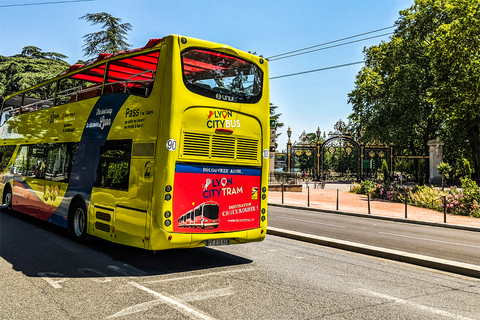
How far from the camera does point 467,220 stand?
59.2 ft

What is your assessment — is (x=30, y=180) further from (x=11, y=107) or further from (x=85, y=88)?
(x=85, y=88)

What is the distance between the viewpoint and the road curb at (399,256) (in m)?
7.88

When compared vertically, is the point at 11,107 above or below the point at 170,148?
above

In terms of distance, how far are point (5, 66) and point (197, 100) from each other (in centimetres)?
4381

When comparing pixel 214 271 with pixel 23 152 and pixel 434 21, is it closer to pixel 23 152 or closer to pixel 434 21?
pixel 23 152

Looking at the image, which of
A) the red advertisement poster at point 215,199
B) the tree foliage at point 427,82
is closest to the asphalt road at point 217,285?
the red advertisement poster at point 215,199

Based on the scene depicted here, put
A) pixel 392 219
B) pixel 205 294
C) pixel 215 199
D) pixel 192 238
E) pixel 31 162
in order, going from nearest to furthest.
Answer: pixel 205 294 < pixel 192 238 < pixel 215 199 < pixel 31 162 < pixel 392 219

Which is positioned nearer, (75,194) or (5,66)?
(75,194)

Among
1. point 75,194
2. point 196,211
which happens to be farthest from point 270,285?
point 75,194

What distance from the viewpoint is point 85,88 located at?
1023 centimetres

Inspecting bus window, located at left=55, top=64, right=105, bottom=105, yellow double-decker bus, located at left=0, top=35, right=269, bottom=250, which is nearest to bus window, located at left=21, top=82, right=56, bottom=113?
bus window, located at left=55, top=64, right=105, bottom=105

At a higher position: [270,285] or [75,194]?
[75,194]

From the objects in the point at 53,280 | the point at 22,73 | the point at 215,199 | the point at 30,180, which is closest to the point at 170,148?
the point at 215,199

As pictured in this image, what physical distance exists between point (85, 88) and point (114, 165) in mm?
2941
